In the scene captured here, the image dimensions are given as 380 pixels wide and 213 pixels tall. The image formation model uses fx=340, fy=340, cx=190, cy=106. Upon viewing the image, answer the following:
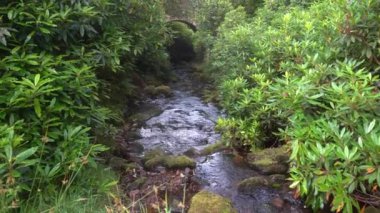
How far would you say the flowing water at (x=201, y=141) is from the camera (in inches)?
181

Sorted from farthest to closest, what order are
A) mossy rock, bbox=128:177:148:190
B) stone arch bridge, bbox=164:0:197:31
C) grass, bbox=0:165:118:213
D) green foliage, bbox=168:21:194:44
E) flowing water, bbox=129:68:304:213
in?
stone arch bridge, bbox=164:0:197:31 → green foliage, bbox=168:21:194:44 → mossy rock, bbox=128:177:148:190 → flowing water, bbox=129:68:304:213 → grass, bbox=0:165:118:213

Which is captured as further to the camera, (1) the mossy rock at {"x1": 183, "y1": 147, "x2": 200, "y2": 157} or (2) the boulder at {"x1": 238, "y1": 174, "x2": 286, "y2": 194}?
(1) the mossy rock at {"x1": 183, "y1": 147, "x2": 200, "y2": 157}

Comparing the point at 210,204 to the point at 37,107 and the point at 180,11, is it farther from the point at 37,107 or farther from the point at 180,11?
the point at 180,11

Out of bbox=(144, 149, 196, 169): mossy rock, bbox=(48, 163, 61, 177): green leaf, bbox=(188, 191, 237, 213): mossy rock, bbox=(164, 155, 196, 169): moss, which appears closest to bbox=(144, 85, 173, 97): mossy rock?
bbox=(144, 149, 196, 169): mossy rock

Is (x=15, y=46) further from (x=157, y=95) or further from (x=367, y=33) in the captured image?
(x=157, y=95)

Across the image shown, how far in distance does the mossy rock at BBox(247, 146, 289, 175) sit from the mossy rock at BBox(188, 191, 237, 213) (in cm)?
106

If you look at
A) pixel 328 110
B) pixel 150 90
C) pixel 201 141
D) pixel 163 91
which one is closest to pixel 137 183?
pixel 201 141

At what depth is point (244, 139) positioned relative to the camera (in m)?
5.95

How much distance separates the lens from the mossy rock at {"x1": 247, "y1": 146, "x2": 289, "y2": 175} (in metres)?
5.13

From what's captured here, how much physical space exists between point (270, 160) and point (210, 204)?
149 cm

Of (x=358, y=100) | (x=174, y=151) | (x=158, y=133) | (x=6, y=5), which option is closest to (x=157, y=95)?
(x=158, y=133)

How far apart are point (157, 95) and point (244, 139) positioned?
5.07m

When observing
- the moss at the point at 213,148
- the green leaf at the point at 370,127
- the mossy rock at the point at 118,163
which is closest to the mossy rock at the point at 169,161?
the mossy rock at the point at 118,163

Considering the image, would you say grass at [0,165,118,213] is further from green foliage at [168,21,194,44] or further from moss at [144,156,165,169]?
green foliage at [168,21,194,44]
